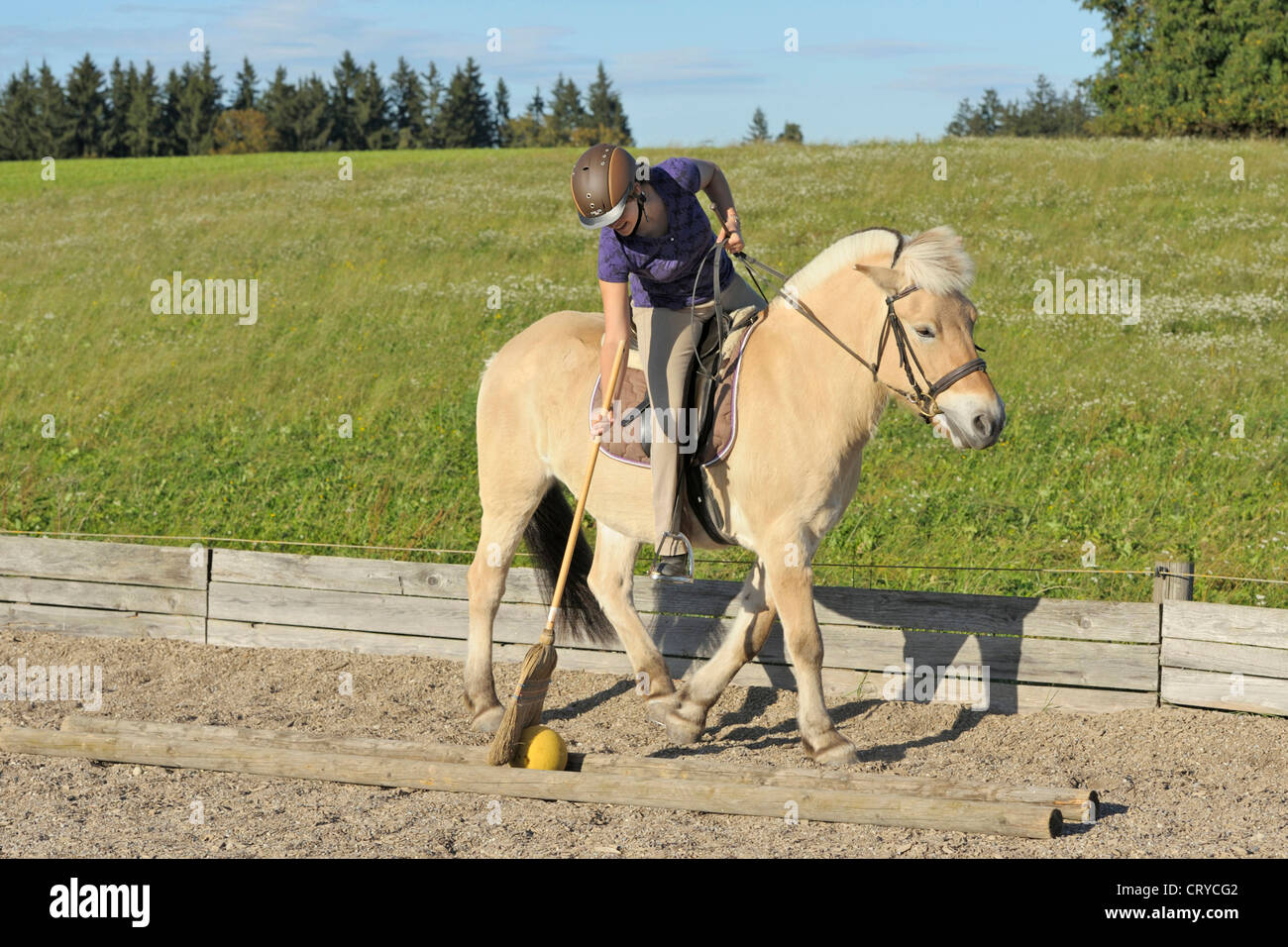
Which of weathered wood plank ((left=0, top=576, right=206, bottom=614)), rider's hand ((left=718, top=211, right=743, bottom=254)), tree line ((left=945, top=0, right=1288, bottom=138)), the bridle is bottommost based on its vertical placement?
weathered wood plank ((left=0, top=576, right=206, bottom=614))

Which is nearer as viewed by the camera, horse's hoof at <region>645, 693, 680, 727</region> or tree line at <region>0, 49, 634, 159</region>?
horse's hoof at <region>645, 693, 680, 727</region>

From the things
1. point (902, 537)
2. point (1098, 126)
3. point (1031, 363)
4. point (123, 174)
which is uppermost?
point (1098, 126)

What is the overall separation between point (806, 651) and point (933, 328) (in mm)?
1579

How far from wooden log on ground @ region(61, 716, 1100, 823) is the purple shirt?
216cm

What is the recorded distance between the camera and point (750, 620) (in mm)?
6094

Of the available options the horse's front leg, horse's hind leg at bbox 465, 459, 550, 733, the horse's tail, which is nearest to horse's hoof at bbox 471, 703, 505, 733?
horse's hind leg at bbox 465, 459, 550, 733

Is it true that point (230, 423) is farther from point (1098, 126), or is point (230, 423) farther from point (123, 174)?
point (1098, 126)

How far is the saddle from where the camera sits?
227 inches

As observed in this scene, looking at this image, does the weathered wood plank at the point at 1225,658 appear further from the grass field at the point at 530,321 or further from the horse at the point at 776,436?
the horse at the point at 776,436

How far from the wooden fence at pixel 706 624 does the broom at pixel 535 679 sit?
1.52m

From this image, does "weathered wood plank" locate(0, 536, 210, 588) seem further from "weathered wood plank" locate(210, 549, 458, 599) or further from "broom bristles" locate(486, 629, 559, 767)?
"broom bristles" locate(486, 629, 559, 767)

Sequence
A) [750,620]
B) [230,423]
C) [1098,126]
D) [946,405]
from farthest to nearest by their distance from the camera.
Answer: [1098,126] → [230,423] → [750,620] → [946,405]

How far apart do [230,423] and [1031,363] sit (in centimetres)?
896
